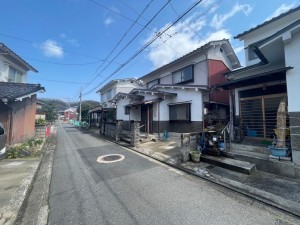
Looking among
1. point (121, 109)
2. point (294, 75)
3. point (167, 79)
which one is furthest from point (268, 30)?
point (121, 109)

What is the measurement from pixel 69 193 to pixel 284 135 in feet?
23.0

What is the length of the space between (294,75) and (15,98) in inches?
506

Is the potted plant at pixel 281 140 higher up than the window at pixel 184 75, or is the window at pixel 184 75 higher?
the window at pixel 184 75

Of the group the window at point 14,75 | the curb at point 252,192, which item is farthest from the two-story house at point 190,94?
A: the window at point 14,75

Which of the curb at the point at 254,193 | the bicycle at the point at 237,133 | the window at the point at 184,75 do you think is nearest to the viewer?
the curb at the point at 254,193

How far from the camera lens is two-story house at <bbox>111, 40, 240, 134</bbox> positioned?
1184 cm

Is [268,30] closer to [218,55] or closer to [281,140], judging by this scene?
[218,55]

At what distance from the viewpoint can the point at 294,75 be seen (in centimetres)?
568

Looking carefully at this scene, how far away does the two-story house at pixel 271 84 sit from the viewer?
5672mm

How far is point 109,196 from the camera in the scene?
14.4 ft

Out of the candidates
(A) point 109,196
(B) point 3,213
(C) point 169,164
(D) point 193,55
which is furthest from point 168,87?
(B) point 3,213

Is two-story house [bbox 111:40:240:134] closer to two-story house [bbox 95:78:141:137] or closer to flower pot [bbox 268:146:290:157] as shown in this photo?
flower pot [bbox 268:146:290:157]

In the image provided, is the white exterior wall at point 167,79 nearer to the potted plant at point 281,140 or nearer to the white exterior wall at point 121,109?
the white exterior wall at point 121,109

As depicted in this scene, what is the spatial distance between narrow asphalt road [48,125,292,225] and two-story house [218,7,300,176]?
291 centimetres
